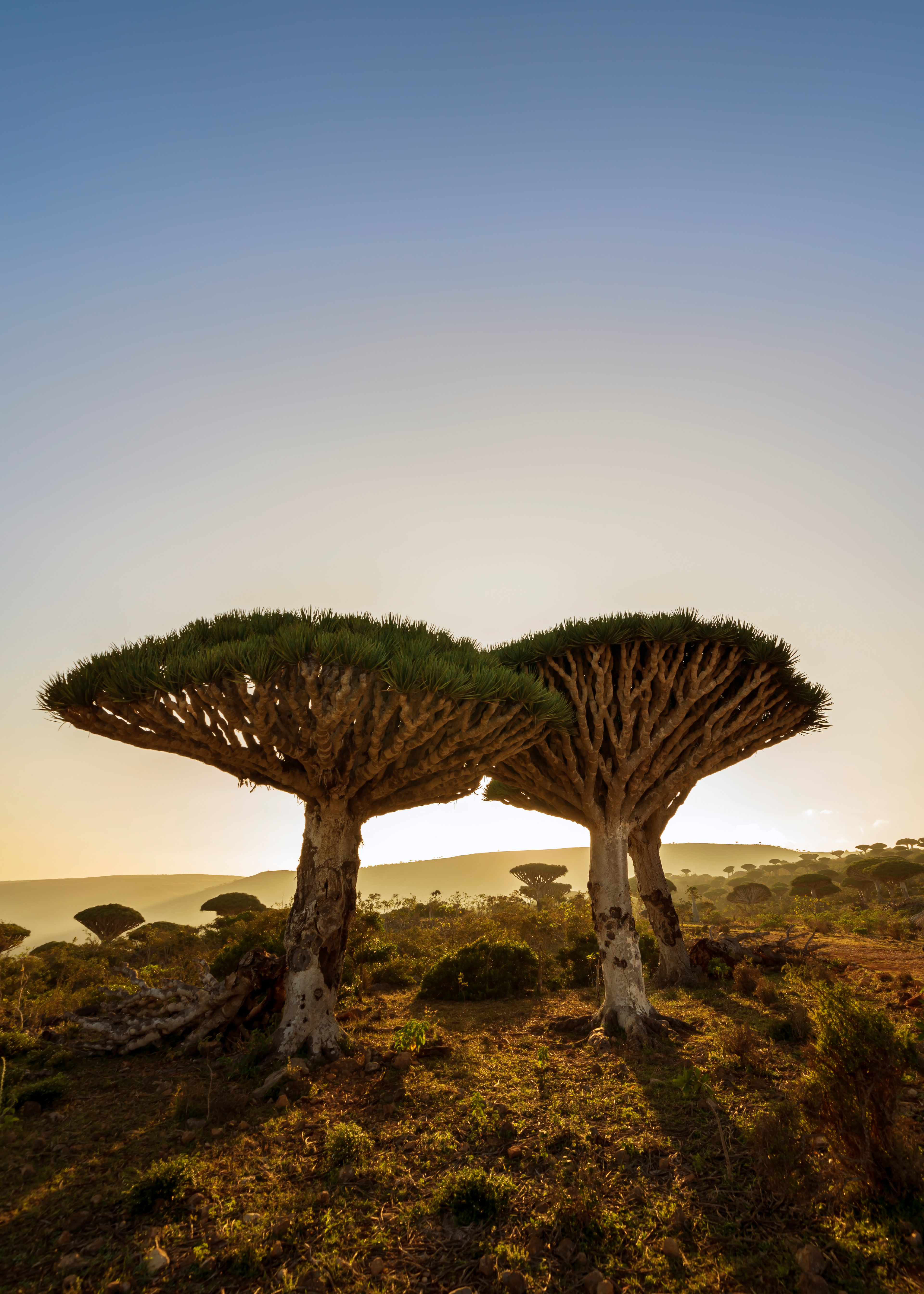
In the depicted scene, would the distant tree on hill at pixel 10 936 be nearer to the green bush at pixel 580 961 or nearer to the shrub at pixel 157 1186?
the green bush at pixel 580 961

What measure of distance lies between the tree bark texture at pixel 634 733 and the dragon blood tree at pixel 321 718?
0.96m

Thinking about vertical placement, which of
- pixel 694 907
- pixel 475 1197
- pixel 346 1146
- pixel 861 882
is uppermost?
pixel 475 1197

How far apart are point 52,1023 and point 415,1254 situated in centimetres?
990

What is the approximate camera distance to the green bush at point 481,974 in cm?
1293

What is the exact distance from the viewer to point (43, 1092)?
662cm

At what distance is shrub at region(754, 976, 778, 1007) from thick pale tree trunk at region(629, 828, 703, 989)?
2.08 metres

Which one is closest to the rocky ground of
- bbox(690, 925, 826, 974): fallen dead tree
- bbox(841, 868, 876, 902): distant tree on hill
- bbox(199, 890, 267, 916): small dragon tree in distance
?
bbox(690, 925, 826, 974): fallen dead tree

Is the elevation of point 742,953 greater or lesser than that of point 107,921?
greater

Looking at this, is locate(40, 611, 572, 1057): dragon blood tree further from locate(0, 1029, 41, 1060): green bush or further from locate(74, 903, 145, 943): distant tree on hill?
locate(74, 903, 145, 943): distant tree on hill

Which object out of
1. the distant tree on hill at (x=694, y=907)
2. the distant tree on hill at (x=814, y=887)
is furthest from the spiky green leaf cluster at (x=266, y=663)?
the distant tree on hill at (x=814, y=887)

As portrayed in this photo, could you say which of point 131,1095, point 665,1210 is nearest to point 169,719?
point 131,1095

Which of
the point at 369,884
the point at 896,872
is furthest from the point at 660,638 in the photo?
the point at 369,884

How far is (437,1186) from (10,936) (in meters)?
18.7

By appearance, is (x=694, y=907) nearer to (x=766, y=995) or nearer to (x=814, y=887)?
(x=814, y=887)
